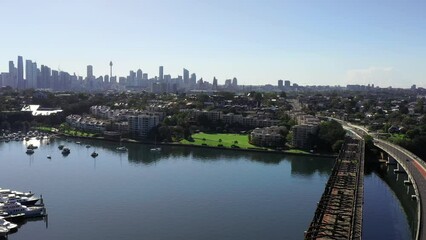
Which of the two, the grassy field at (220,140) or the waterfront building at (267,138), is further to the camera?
the grassy field at (220,140)

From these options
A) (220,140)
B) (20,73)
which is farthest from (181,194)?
(20,73)

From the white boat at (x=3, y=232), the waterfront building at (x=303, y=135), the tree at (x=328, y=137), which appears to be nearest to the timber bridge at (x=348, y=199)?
the tree at (x=328, y=137)

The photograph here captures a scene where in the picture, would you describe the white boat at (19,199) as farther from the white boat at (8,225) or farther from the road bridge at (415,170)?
the road bridge at (415,170)

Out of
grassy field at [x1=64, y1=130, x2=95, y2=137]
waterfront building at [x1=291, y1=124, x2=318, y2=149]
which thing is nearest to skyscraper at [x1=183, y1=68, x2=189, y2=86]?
grassy field at [x1=64, y1=130, x2=95, y2=137]

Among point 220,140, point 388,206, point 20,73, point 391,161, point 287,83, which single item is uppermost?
point 287,83

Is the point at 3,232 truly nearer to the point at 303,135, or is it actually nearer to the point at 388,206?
the point at 388,206

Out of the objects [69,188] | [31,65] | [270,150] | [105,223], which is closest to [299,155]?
[270,150]
